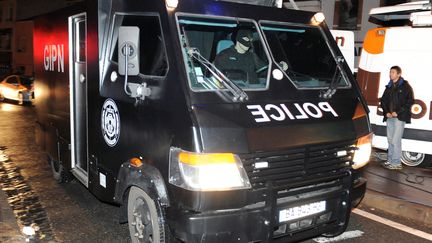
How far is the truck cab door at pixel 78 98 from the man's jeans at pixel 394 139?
509 centimetres

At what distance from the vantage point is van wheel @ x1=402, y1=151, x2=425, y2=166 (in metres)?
8.05

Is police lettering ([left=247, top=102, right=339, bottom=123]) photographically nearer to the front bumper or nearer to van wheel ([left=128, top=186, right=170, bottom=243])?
the front bumper

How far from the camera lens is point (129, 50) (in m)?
3.68

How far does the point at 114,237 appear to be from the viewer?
4.77 meters

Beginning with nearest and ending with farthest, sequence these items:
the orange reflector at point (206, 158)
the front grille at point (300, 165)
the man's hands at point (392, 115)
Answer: the orange reflector at point (206, 158) < the front grille at point (300, 165) < the man's hands at point (392, 115)

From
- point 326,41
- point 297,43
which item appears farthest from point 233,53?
point 326,41

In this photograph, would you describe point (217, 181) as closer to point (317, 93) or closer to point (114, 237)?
point (317, 93)

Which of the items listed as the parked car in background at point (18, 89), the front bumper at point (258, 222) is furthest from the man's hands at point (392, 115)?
the parked car in background at point (18, 89)

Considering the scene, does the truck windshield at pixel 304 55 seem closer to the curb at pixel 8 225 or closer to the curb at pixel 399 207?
the curb at pixel 399 207

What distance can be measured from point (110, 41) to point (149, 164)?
4.46 ft

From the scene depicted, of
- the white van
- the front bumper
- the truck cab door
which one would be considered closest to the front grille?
the front bumper

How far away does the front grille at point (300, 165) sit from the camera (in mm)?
3436

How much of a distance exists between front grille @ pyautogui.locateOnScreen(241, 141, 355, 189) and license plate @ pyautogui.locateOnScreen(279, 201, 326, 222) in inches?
7.3

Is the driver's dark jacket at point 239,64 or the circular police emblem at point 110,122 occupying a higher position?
the driver's dark jacket at point 239,64
